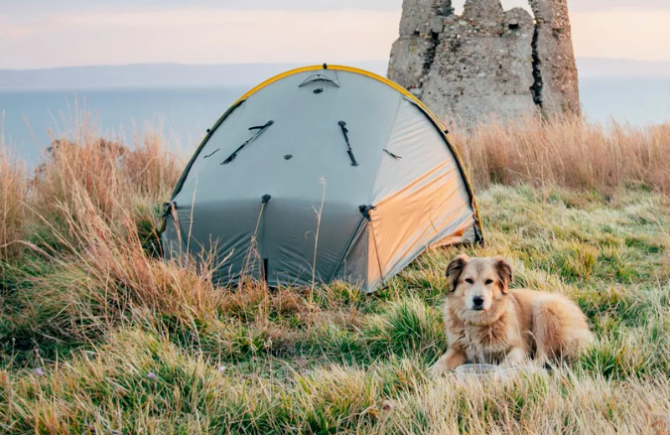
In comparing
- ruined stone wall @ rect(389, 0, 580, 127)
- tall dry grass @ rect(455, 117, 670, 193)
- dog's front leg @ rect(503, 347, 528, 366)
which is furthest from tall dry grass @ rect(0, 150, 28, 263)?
ruined stone wall @ rect(389, 0, 580, 127)

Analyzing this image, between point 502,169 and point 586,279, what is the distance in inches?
166

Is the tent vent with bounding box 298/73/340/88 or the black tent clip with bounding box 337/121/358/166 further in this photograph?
the tent vent with bounding box 298/73/340/88

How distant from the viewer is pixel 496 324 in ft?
11.3

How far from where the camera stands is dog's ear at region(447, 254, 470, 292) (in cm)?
355

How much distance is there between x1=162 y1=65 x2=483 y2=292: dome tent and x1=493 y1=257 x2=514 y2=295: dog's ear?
4.21 ft

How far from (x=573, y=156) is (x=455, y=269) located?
535cm

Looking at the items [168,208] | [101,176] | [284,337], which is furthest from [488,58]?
[284,337]

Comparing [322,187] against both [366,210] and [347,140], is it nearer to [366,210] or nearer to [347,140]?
[366,210]

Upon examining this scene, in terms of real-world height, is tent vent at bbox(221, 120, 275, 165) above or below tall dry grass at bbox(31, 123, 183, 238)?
above

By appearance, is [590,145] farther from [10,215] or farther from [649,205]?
[10,215]

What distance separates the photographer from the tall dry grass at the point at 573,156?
8047mm

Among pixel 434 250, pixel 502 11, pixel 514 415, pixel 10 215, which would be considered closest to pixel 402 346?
pixel 514 415

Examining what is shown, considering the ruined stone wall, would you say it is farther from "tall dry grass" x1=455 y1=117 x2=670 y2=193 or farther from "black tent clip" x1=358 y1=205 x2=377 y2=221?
"black tent clip" x1=358 y1=205 x2=377 y2=221

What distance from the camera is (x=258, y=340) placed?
3900mm
